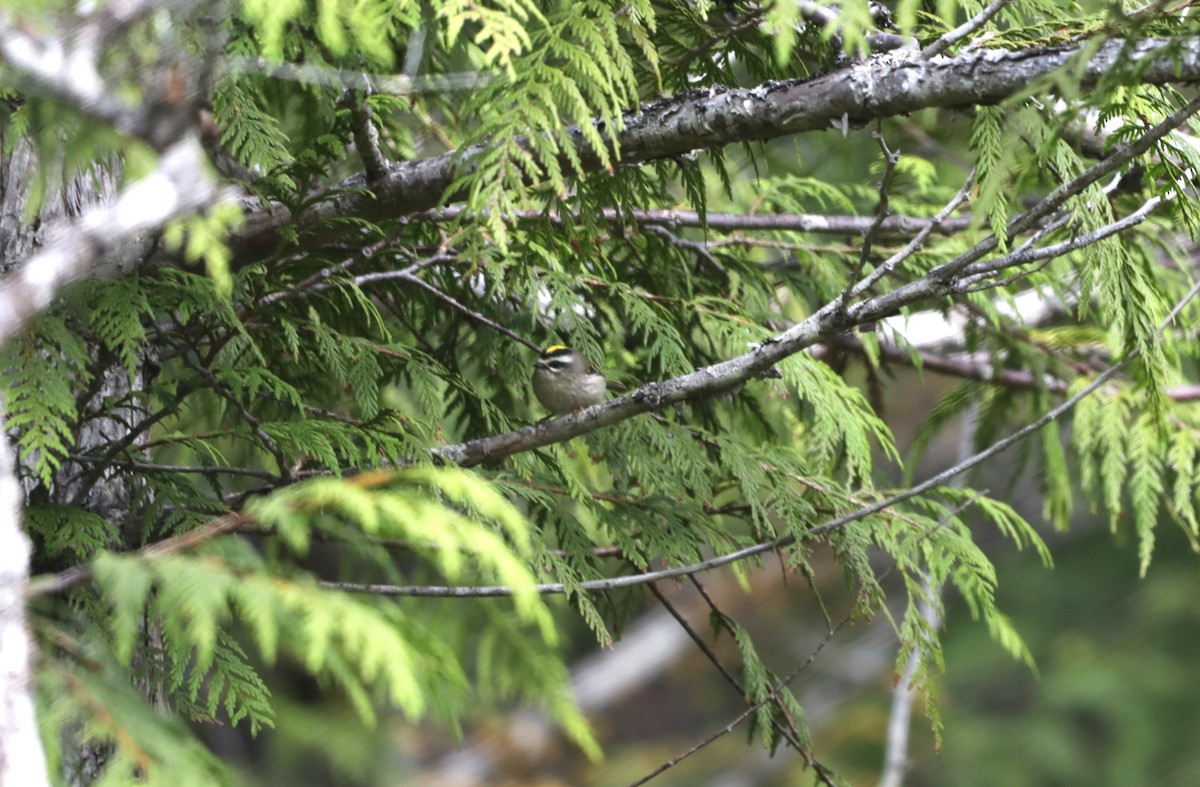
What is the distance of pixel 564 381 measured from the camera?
11.3 feet

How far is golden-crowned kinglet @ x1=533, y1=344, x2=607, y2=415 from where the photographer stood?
329 cm

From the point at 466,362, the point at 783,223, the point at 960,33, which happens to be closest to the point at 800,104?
the point at 960,33

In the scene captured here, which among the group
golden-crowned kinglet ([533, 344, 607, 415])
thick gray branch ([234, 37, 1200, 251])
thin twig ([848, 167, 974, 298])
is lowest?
golden-crowned kinglet ([533, 344, 607, 415])

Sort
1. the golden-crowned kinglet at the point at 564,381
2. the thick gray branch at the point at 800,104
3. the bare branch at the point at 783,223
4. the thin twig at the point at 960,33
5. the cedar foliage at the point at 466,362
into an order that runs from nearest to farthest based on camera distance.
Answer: the cedar foliage at the point at 466,362
the thick gray branch at the point at 800,104
the thin twig at the point at 960,33
the bare branch at the point at 783,223
the golden-crowned kinglet at the point at 564,381

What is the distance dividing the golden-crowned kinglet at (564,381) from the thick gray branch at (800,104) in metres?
0.81

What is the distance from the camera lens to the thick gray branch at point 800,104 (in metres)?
1.87

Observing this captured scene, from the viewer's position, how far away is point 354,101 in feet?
7.47

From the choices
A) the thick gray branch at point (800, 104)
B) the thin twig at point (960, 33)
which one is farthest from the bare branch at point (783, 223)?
the thin twig at point (960, 33)

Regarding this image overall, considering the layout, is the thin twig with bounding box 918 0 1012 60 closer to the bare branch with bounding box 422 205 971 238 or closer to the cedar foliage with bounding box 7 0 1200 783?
the cedar foliage with bounding box 7 0 1200 783

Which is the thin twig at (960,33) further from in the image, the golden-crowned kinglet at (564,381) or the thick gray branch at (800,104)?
the golden-crowned kinglet at (564,381)

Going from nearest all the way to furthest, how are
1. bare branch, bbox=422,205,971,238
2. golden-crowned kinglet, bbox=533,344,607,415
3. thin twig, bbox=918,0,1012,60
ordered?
→ thin twig, bbox=918,0,1012,60 < bare branch, bbox=422,205,971,238 < golden-crowned kinglet, bbox=533,344,607,415

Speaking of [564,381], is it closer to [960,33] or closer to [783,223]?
[783,223]

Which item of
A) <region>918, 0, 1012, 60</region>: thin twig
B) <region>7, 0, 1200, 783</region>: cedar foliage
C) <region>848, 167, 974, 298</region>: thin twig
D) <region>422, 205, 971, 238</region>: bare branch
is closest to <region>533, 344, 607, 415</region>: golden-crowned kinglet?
<region>7, 0, 1200, 783</region>: cedar foliage

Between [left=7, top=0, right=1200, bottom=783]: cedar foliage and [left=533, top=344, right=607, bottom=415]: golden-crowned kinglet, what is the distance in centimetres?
10
